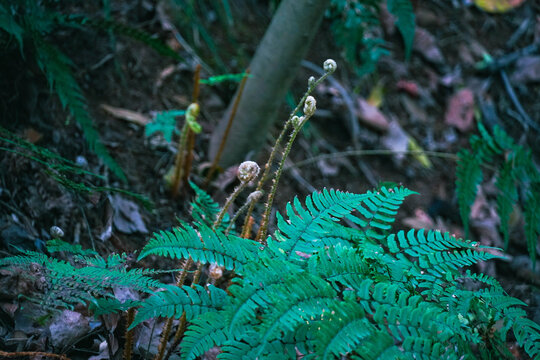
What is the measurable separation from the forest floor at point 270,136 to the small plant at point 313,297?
226mm

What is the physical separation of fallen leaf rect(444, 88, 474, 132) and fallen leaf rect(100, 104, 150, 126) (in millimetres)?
2885

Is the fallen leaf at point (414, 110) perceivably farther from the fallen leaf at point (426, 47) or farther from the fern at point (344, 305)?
the fern at point (344, 305)

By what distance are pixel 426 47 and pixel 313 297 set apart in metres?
4.04

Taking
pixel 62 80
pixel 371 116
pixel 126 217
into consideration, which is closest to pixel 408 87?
pixel 371 116

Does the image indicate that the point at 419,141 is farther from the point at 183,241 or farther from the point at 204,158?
the point at 183,241

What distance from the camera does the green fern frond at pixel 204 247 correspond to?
3.55 ft

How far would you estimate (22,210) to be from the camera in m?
1.64

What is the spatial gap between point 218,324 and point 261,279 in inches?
6.3


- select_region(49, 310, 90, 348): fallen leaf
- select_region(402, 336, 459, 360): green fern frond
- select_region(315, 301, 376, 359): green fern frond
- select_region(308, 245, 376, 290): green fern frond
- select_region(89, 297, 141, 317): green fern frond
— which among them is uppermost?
select_region(308, 245, 376, 290): green fern frond

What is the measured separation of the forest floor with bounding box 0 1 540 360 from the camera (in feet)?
5.62

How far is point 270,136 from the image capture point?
301 cm

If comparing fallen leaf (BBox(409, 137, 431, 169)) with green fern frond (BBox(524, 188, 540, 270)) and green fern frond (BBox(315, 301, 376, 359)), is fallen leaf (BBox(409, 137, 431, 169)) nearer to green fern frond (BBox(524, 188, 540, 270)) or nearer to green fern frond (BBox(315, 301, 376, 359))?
green fern frond (BBox(524, 188, 540, 270))

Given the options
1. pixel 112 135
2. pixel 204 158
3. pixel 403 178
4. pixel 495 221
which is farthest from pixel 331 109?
pixel 112 135

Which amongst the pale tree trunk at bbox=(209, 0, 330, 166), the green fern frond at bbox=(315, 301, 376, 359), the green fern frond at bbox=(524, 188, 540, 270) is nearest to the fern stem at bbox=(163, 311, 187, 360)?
the green fern frond at bbox=(315, 301, 376, 359)
